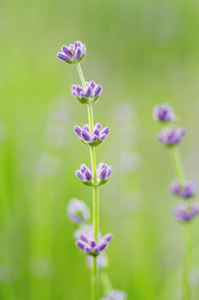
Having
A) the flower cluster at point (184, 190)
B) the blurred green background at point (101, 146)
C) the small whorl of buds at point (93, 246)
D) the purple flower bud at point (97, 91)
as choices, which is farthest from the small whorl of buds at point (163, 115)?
the blurred green background at point (101, 146)

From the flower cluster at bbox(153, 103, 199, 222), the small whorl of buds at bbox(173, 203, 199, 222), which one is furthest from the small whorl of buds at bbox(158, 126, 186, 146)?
the small whorl of buds at bbox(173, 203, 199, 222)

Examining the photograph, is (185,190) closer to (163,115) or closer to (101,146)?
(163,115)

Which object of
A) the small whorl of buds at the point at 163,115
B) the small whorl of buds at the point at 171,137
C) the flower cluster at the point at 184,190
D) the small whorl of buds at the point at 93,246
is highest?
the small whorl of buds at the point at 163,115

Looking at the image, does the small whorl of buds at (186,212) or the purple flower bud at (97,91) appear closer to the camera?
the purple flower bud at (97,91)

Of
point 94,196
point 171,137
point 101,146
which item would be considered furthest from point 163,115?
point 101,146

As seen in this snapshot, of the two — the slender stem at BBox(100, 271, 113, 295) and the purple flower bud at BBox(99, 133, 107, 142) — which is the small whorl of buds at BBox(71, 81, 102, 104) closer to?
the purple flower bud at BBox(99, 133, 107, 142)

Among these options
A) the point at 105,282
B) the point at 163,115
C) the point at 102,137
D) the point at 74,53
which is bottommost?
the point at 105,282

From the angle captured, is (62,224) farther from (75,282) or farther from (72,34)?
(72,34)

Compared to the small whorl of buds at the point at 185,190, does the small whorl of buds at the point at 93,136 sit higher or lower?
higher

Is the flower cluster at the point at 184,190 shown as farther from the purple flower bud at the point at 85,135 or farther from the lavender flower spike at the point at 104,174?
the purple flower bud at the point at 85,135
